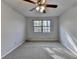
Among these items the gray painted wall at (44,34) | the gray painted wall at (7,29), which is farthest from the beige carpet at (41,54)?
the gray painted wall at (44,34)

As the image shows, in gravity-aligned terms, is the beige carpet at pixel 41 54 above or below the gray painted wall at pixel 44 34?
below

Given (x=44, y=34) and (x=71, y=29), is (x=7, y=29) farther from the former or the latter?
(x=44, y=34)

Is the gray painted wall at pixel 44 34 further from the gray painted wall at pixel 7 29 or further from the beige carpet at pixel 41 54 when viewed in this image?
the gray painted wall at pixel 7 29

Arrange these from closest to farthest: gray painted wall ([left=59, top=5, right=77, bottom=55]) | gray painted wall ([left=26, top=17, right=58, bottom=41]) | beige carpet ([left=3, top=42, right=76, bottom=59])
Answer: beige carpet ([left=3, top=42, right=76, bottom=59]) < gray painted wall ([left=59, top=5, right=77, bottom=55]) < gray painted wall ([left=26, top=17, right=58, bottom=41])

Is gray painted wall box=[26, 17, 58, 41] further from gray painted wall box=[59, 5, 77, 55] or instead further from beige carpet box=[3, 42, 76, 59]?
beige carpet box=[3, 42, 76, 59]

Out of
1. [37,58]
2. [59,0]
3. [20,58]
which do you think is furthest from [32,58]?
[59,0]

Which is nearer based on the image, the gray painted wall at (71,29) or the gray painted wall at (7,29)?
the gray painted wall at (7,29)

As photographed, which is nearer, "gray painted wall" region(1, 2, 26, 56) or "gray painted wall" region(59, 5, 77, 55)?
"gray painted wall" region(1, 2, 26, 56)

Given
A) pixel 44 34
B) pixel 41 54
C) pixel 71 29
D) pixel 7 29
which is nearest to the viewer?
pixel 41 54

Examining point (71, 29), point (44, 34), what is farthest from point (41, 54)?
point (44, 34)

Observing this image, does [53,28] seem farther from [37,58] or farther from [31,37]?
[37,58]

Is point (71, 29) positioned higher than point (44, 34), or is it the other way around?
point (71, 29)

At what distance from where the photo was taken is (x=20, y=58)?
4328 millimetres

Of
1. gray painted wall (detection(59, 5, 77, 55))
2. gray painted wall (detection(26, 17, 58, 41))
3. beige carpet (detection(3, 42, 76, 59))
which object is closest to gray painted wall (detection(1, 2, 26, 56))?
beige carpet (detection(3, 42, 76, 59))
